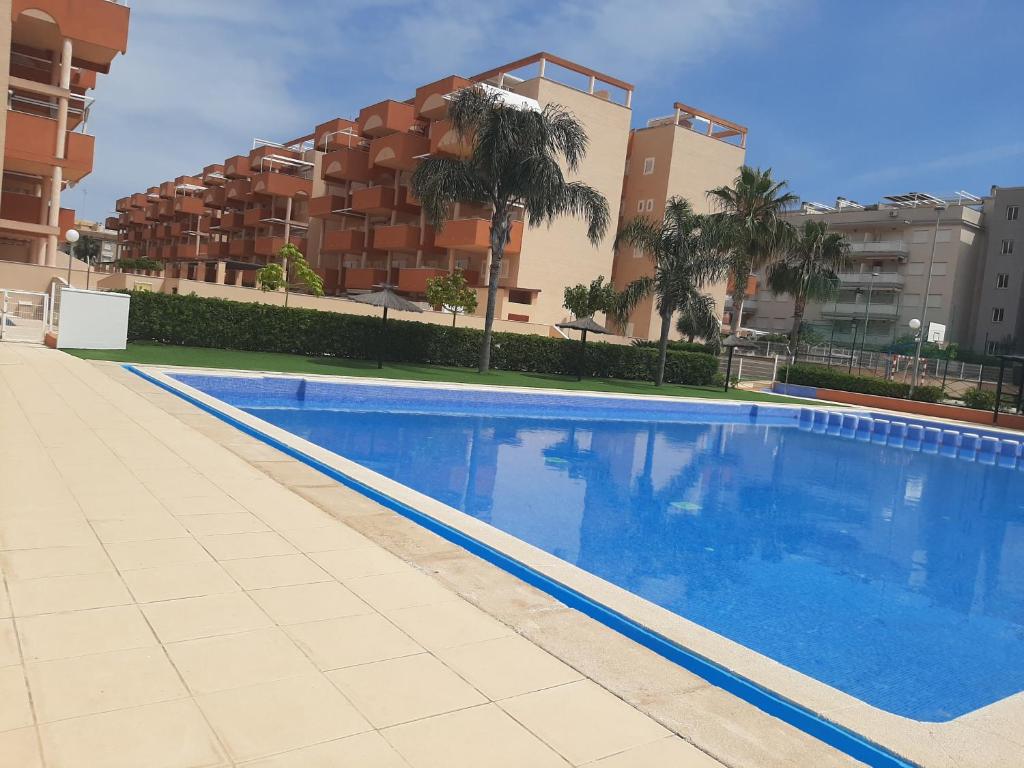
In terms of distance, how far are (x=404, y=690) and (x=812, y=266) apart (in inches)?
1480

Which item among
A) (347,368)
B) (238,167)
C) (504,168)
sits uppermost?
(238,167)

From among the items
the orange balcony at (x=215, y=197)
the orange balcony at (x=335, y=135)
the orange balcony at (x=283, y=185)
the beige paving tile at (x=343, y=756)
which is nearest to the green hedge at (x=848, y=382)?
the beige paving tile at (x=343, y=756)

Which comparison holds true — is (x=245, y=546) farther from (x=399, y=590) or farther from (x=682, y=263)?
(x=682, y=263)

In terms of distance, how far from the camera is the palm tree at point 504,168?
2245cm

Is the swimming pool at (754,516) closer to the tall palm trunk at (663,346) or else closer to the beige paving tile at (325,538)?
the beige paving tile at (325,538)

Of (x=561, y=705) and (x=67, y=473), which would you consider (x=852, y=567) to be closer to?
(x=561, y=705)

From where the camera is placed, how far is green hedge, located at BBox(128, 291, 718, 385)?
793 inches

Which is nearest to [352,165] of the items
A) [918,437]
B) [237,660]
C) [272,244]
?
[272,244]

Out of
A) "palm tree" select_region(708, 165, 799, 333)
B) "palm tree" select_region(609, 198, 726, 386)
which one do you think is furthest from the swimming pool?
"palm tree" select_region(708, 165, 799, 333)

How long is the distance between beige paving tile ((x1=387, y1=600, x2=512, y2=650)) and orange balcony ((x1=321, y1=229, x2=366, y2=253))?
139ft

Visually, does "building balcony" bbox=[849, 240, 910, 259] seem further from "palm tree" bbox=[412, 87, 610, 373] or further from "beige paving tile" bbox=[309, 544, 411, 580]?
"beige paving tile" bbox=[309, 544, 411, 580]

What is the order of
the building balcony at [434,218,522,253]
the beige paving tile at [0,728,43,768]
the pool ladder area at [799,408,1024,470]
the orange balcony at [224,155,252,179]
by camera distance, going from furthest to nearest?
1. the orange balcony at [224,155,252,179]
2. the building balcony at [434,218,522,253]
3. the pool ladder area at [799,408,1024,470]
4. the beige paving tile at [0,728,43,768]

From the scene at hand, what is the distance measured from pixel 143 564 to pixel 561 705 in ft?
8.48

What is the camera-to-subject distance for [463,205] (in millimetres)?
35531
